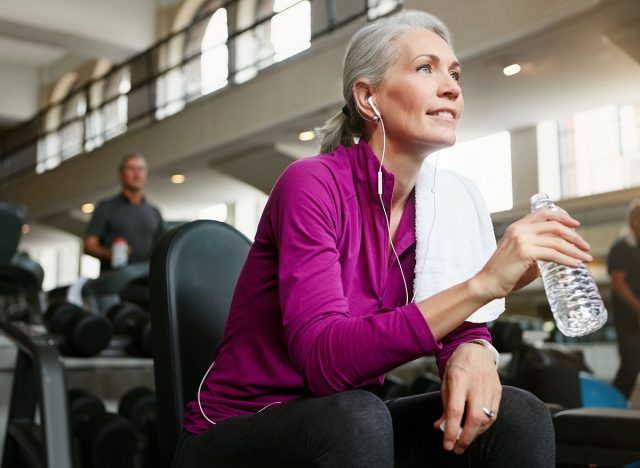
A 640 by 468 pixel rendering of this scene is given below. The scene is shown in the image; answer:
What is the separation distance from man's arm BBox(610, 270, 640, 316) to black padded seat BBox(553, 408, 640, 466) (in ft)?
8.71

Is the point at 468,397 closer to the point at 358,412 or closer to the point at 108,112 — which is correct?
the point at 358,412

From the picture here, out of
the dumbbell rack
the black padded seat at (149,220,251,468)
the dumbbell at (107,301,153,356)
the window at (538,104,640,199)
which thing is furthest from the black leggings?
the window at (538,104,640,199)

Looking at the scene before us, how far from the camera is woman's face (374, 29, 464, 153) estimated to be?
120cm

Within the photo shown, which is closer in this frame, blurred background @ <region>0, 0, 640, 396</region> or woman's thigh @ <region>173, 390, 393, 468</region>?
woman's thigh @ <region>173, 390, 393, 468</region>

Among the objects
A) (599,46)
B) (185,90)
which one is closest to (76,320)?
(599,46)

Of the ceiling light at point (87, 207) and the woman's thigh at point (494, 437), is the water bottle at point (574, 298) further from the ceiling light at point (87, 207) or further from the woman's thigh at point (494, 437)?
the ceiling light at point (87, 207)

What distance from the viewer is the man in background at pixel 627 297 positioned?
399cm

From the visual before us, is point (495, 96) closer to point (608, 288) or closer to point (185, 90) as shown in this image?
point (608, 288)

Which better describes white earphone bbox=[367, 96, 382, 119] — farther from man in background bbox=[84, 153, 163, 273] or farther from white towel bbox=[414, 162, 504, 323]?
man in background bbox=[84, 153, 163, 273]

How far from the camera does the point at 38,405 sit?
1.47m

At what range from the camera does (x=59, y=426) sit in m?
1.39

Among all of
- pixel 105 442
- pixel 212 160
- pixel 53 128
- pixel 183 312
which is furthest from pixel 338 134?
pixel 53 128

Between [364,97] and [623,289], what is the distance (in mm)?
3107

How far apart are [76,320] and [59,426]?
2029mm
